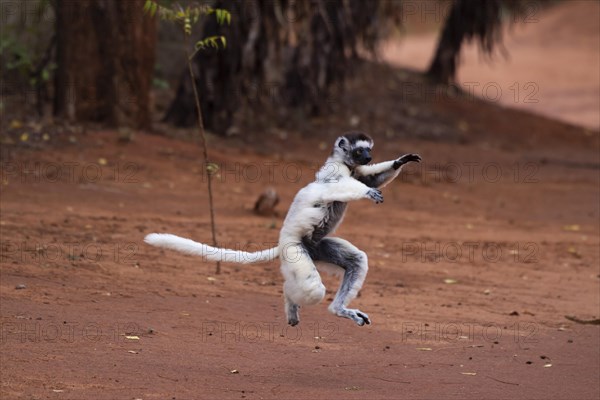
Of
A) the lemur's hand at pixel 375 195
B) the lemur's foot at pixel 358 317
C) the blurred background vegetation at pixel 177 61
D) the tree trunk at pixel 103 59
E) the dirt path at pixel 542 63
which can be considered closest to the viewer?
the lemur's hand at pixel 375 195

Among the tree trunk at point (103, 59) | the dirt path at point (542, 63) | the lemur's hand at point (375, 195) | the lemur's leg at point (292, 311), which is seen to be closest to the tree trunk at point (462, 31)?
the dirt path at point (542, 63)

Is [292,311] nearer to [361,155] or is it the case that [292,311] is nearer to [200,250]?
[200,250]

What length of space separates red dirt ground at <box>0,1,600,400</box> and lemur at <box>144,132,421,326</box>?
0.57 m

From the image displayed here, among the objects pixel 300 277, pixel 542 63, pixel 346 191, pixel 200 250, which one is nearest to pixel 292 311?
pixel 300 277

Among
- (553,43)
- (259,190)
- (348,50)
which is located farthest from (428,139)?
(553,43)

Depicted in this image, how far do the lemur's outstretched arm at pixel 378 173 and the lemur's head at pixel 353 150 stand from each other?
62 mm

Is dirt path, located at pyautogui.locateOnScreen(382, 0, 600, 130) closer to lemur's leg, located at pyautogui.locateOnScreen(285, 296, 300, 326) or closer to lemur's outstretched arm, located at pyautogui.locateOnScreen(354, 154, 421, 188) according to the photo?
lemur's outstretched arm, located at pyautogui.locateOnScreen(354, 154, 421, 188)

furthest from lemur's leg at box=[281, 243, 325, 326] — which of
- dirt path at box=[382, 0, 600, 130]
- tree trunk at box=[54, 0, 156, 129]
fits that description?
dirt path at box=[382, 0, 600, 130]

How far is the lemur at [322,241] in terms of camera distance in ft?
18.1

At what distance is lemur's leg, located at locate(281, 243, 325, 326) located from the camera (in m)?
5.52

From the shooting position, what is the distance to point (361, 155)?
18.9 ft

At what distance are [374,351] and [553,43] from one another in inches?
1195

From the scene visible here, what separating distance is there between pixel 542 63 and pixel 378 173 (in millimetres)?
27537

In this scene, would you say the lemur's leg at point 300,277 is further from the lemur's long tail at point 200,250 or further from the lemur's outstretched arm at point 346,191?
the lemur's outstretched arm at point 346,191
